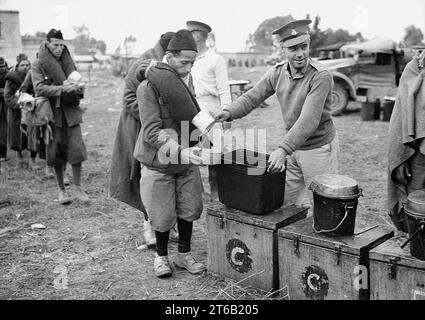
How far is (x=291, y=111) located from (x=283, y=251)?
44.1 inches

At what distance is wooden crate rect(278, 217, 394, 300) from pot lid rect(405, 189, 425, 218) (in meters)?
0.38

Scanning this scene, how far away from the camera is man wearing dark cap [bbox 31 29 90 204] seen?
579 cm

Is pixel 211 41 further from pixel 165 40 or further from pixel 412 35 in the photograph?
pixel 412 35

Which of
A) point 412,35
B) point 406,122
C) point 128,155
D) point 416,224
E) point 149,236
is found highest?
point 412,35

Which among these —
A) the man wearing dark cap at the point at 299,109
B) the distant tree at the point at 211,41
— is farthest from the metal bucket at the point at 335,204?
the distant tree at the point at 211,41

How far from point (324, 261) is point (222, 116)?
1.51m

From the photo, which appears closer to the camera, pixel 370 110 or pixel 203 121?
pixel 203 121

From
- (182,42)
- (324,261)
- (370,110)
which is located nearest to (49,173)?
(182,42)

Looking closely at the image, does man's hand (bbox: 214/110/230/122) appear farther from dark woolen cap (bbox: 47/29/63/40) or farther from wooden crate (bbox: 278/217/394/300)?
dark woolen cap (bbox: 47/29/63/40)

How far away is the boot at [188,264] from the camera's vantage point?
13.4 feet

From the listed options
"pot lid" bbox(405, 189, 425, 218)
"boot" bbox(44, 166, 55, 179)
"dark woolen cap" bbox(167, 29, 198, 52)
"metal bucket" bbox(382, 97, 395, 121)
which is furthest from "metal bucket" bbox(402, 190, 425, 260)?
"metal bucket" bbox(382, 97, 395, 121)

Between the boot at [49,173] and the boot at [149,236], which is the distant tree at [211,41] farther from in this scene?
the boot at [49,173]

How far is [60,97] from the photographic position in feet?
19.4

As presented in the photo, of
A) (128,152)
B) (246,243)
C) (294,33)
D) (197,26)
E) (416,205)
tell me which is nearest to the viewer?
(416,205)
